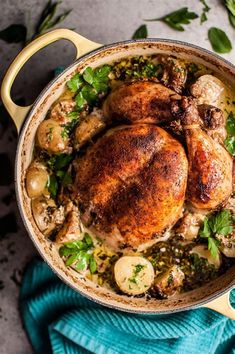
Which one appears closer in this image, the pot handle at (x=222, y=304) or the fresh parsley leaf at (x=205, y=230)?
the pot handle at (x=222, y=304)

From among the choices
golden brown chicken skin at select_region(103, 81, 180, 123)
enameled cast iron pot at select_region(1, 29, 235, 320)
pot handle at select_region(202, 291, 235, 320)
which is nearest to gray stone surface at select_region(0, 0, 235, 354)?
enameled cast iron pot at select_region(1, 29, 235, 320)

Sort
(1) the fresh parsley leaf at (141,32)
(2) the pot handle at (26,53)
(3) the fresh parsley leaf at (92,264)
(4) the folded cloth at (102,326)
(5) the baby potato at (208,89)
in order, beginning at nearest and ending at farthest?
1. (2) the pot handle at (26,53)
2. (5) the baby potato at (208,89)
3. (3) the fresh parsley leaf at (92,264)
4. (4) the folded cloth at (102,326)
5. (1) the fresh parsley leaf at (141,32)

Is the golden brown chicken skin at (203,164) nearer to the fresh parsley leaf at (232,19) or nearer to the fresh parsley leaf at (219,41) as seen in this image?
the fresh parsley leaf at (219,41)

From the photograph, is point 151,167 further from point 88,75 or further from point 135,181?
point 88,75

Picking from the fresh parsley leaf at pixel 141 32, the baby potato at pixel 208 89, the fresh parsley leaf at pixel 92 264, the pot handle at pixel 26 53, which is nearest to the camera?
the pot handle at pixel 26 53

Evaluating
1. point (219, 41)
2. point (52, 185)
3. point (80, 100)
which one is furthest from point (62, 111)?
point (219, 41)

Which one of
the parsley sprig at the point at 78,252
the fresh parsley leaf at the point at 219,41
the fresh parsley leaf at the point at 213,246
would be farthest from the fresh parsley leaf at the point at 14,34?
the fresh parsley leaf at the point at 213,246
